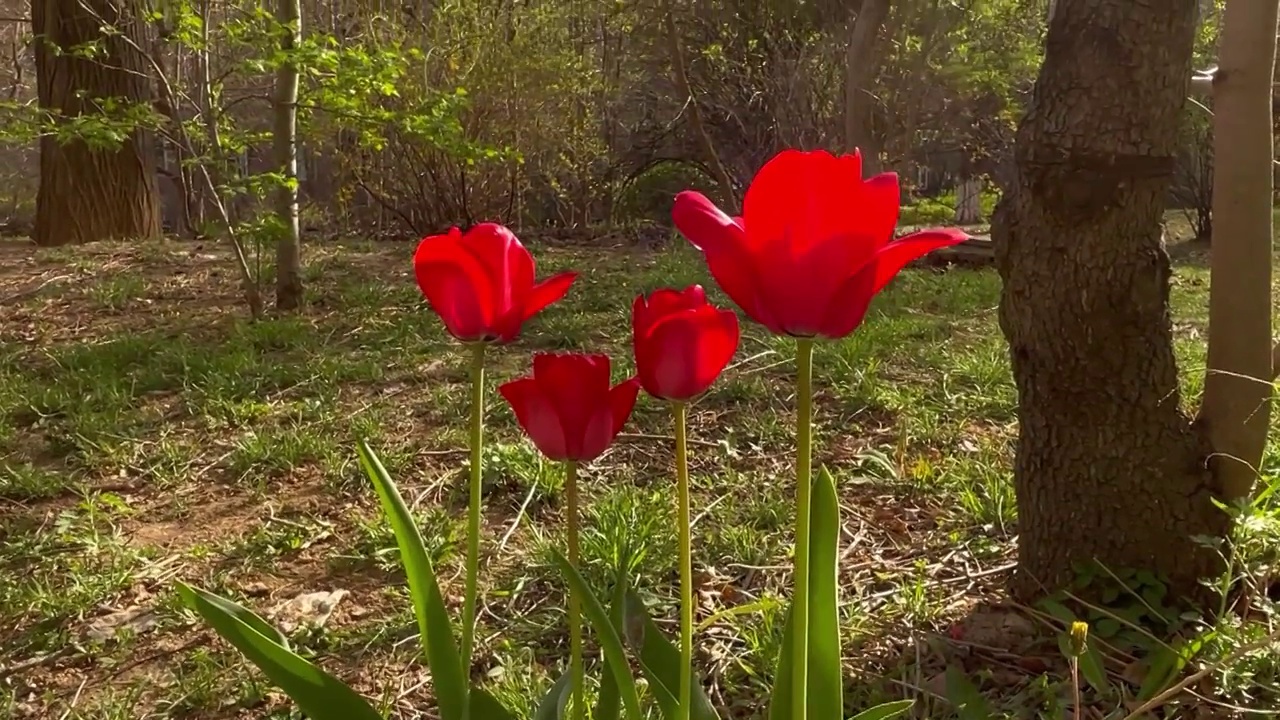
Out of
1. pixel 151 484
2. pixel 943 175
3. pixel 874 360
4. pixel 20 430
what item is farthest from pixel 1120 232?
pixel 943 175

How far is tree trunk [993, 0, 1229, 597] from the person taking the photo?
1571 millimetres

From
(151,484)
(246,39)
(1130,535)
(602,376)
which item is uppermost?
(246,39)

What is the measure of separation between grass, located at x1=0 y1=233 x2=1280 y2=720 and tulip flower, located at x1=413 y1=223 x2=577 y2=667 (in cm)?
73

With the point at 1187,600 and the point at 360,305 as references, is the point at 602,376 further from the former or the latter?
the point at 360,305

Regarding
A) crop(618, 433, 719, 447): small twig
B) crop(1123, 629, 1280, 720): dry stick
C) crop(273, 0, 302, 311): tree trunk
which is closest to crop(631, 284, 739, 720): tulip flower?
crop(1123, 629, 1280, 720): dry stick

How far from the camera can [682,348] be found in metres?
0.81

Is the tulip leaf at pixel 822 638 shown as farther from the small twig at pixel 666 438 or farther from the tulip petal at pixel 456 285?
the small twig at pixel 666 438

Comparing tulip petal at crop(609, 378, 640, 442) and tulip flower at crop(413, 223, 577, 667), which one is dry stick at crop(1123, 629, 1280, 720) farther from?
tulip flower at crop(413, 223, 577, 667)

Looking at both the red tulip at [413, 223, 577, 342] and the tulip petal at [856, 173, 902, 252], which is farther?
the red tulip at [413, 223, 577, 342]

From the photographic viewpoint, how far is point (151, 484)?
260 centimetres

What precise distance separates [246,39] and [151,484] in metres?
1.85

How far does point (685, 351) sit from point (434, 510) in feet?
5.53

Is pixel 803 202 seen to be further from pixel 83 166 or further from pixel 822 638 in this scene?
pixel 83 166

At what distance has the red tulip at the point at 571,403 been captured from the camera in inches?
35.3
